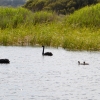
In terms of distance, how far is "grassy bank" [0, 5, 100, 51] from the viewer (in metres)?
46.3

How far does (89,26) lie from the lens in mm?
54688

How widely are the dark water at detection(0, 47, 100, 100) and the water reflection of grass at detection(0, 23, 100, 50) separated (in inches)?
58.0

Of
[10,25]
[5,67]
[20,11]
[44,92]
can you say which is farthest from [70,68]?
[20,11]

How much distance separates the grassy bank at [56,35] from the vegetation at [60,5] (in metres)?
29.7

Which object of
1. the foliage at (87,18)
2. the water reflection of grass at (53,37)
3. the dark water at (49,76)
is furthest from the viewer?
the foliage at (87,18)

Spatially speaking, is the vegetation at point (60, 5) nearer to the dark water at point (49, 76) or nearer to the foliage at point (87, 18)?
the foliage at point (87, 18)

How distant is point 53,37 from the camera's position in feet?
158

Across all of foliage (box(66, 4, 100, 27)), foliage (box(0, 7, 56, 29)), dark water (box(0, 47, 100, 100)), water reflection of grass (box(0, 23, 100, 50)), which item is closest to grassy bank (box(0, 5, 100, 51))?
water reflection of grass (box(0, 23, 100, 50))

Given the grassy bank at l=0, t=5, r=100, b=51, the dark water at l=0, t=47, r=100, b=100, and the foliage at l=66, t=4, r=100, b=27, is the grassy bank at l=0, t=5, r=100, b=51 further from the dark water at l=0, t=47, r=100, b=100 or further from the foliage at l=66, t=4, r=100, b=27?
the dark water at l=0, t=47, r=100, b=100

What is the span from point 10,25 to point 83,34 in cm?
786

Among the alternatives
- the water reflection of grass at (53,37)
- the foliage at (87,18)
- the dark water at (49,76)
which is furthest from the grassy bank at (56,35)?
the dark water at (49,76)

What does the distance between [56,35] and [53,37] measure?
96 centimetres

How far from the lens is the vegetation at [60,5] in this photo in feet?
276

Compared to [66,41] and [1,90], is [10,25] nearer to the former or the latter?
[66,41]
